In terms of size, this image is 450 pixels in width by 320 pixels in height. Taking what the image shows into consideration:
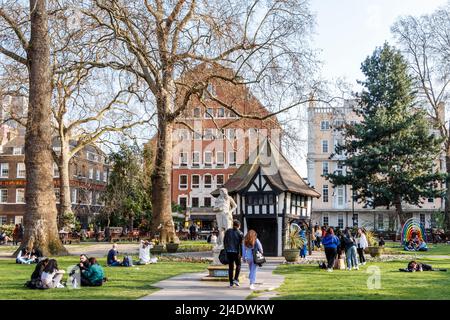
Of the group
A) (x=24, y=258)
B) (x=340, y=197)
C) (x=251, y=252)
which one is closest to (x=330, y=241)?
(x=251, y=252)

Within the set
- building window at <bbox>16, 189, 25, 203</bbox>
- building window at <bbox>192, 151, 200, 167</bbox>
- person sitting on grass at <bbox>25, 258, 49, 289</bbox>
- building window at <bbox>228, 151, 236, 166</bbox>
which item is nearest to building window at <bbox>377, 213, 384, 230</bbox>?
building window at <bbox>228, 151, 236, 166</bbox>

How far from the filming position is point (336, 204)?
78.9 m

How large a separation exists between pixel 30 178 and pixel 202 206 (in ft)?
162

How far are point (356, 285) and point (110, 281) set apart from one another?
6.84m

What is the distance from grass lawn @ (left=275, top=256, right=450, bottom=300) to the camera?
533 inches

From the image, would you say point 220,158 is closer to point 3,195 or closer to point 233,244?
point 3,195

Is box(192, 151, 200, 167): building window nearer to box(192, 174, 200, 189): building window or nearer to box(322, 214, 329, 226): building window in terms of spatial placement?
box(192, 174, 200, 189): building window

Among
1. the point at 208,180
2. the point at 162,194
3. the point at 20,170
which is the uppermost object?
the point at 20,170

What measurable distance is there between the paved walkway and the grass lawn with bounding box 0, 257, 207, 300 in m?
0.44

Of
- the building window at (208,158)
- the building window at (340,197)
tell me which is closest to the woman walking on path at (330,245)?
the building window at (208,158)

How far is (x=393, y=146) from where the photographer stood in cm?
4650

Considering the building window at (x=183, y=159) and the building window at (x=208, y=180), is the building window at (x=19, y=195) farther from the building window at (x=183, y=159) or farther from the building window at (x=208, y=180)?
the building window at (x=208, y=180)
